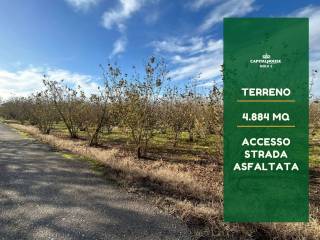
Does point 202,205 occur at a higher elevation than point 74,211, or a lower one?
higher

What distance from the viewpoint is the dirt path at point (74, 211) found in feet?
16.9

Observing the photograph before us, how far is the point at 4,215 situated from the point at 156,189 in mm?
3313

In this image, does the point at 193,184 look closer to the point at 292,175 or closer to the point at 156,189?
the point at 156,189

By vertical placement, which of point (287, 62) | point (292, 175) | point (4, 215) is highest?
point (287, 62)

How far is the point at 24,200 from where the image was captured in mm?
6918

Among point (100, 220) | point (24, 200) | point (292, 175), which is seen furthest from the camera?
point (24, 200)

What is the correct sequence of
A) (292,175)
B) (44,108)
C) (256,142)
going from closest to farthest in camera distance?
(256,142), (292,175), (44,108)

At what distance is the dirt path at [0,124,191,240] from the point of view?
514 centimetres

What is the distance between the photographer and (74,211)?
6.16 meters

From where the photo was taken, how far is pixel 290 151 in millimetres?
5031

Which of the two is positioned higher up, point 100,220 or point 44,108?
point 44,108

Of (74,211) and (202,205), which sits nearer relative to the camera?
(74,211)

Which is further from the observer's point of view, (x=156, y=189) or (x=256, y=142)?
(x=156, y=189)

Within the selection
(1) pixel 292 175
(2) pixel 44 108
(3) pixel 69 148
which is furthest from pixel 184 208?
(2) pixel 44 108
